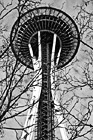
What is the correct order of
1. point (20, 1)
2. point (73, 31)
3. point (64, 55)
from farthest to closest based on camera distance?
1. point (64, 55)
2. point (73, 31)
3. point (20, 1)

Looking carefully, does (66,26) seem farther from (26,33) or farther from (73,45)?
(26,33)

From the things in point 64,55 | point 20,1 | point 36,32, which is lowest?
point 20,1

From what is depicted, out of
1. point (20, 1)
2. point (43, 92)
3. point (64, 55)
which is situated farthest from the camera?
point (64, 55)

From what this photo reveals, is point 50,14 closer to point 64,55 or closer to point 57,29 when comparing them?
point 57,29

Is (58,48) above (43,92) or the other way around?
above

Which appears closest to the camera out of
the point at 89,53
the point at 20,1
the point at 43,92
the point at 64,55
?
the point at 20,1

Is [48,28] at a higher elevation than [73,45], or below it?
higher

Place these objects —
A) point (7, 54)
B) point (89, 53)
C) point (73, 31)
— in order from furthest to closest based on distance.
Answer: point (73, 31)
point (89, 53)
point (7, 54)

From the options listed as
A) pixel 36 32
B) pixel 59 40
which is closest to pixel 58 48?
pixel 59 40

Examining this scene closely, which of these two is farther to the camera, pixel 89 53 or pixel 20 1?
pixel 89 53
